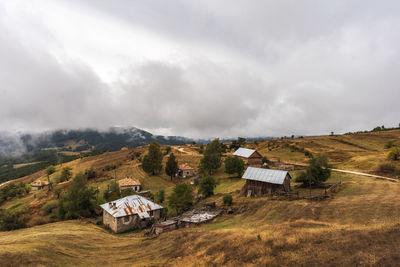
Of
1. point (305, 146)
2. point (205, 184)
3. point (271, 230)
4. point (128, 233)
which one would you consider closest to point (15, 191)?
point (128, 233)

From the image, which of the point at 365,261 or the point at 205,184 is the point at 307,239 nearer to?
the point at 365,261

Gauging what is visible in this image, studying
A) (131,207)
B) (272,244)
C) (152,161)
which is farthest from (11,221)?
(272,244)

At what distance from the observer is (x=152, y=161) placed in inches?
2982

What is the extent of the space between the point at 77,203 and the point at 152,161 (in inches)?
1329

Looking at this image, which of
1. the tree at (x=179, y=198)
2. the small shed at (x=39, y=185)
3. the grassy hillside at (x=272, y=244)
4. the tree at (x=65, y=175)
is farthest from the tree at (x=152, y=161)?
the small shed at (x=39, y=185)

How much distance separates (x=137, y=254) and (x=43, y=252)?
8.29 meters

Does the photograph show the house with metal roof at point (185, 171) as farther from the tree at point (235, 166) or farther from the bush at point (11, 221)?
the bush at point (11, 221)

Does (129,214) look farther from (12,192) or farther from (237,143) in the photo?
(237,143)

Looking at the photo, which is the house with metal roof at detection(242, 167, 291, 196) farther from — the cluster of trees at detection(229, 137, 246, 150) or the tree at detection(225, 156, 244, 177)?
the cluster of trees at detection(229, 137, 246, 150)

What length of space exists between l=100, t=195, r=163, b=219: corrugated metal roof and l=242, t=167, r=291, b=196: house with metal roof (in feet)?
66.9

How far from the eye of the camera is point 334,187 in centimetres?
3419

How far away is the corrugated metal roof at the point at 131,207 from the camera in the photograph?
36219mm

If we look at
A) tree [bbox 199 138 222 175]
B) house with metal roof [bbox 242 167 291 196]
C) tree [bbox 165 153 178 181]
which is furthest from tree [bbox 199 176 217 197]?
tree [bbox 165 153 178 181]

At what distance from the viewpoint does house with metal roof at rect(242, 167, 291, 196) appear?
1495 inches
